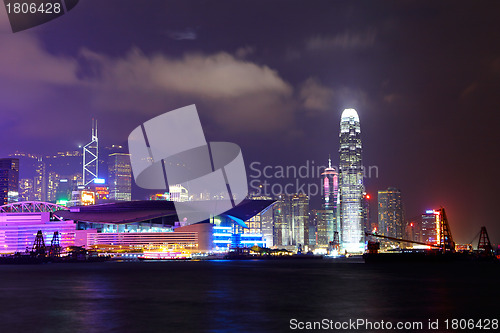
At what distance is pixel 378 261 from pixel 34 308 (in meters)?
161

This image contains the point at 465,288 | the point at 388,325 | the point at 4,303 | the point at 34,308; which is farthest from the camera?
the point at 465,288

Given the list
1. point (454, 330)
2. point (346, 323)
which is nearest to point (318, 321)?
point (346, 323)

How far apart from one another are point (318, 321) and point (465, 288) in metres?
35.9

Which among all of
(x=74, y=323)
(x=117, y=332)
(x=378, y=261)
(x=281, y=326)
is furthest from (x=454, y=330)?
(x=378, y=261)

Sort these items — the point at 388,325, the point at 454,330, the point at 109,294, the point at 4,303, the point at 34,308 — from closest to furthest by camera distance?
the point at 454,330 → the point at 388,325 → the point at 34,308 → the point at 4,303 → the point at 109,294

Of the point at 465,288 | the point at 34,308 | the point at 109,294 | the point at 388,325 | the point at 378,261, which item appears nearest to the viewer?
the point at 388,325

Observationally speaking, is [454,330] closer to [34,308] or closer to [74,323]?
[74,323]

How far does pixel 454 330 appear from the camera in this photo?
35344 millimetres

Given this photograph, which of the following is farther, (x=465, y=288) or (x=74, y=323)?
(x=465, y=288)

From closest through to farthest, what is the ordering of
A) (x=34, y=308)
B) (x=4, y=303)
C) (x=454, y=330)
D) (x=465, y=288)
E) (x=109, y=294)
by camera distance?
(x=454, y=330)
(x=34, y=308)
(x=4, y=303)
(x=109, y=294)
(x=465, y=288)

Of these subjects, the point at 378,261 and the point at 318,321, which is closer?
the point at 318,321

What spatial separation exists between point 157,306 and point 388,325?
19451mm

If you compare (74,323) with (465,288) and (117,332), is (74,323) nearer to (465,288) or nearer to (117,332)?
(117,332)

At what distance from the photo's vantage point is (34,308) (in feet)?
158
